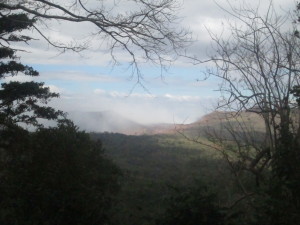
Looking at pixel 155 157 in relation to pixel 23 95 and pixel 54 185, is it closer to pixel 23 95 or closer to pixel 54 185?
pixel 23 95

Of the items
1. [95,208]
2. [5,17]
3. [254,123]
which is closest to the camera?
[95,208]

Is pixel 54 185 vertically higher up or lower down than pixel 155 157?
higher up

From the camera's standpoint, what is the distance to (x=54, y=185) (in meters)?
6.16

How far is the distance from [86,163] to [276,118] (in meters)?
3.51

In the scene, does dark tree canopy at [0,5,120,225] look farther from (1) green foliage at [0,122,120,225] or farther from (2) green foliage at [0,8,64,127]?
(2) green foliage at [0,8,64,127]

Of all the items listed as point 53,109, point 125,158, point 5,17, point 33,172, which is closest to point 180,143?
point 125,158

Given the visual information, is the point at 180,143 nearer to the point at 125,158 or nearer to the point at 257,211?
the point at 125,158

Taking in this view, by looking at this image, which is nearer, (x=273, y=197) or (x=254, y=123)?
(x=273, y=197)

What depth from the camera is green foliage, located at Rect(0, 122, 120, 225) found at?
235 inches

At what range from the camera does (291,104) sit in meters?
7.27

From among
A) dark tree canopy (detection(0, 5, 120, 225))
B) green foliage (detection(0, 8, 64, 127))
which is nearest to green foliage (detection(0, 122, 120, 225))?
dark tree canopy (detection(0, 5, 120, 225))

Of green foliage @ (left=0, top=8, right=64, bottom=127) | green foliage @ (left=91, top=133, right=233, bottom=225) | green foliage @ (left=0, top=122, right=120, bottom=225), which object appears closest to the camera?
green foliage @ (left=0, top=122, right=120, bottom=225)

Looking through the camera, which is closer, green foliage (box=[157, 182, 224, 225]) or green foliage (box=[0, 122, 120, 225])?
green foliage (box=[157, 182, 224, 225])

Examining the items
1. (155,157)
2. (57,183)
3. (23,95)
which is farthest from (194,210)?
(155,157)
